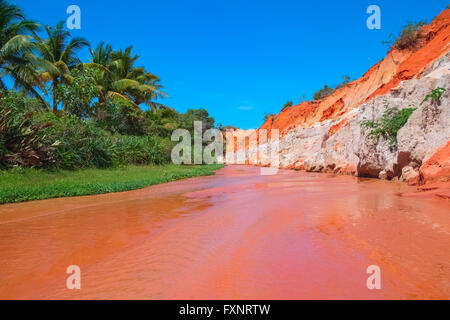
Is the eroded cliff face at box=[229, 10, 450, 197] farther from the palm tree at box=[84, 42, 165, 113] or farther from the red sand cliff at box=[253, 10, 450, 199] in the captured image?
the palm tree at box=[84, 42, 165, 113]

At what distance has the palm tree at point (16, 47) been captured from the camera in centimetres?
1176

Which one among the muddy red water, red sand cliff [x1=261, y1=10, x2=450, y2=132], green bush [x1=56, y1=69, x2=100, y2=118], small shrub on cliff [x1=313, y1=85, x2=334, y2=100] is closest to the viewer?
the muddy red water

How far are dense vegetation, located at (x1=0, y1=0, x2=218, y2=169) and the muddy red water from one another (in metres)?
5.97

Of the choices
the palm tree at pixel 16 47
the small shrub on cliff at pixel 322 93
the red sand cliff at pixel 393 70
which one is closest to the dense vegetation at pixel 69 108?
the palm tree at pixel 16 47

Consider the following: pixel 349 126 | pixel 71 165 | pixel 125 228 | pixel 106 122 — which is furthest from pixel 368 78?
pixel 125 228

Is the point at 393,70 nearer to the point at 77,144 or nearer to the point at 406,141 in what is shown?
the point at 406,141

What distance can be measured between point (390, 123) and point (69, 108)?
15.6 m

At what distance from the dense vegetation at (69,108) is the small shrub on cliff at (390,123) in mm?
10786

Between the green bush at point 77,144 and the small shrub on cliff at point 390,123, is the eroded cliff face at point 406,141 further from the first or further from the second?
the green bush at point 77,144

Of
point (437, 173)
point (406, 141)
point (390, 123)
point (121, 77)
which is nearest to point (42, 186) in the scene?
point (437, 173)

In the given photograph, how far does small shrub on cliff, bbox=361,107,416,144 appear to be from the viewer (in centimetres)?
721

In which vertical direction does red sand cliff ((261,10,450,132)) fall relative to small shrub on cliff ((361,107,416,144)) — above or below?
above

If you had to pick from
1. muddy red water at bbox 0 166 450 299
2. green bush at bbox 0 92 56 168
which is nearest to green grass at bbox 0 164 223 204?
green bush at bbox 0 92 56 168
